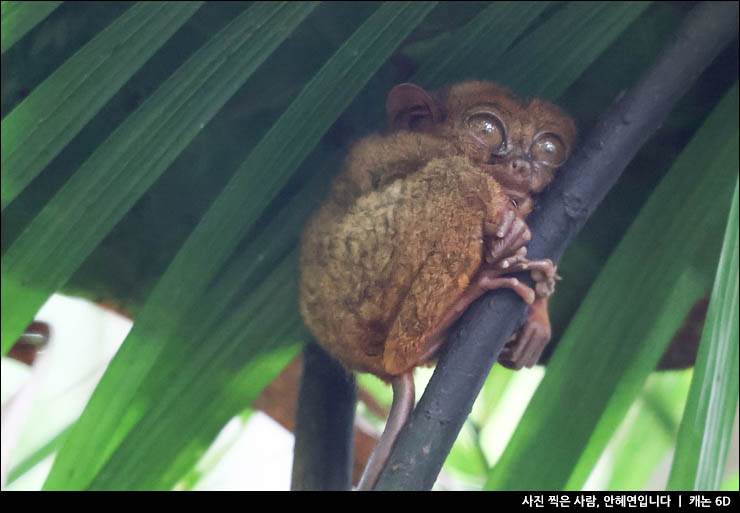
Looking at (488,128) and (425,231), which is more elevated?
(488,128)

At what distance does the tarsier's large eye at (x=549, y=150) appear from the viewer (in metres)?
1.76

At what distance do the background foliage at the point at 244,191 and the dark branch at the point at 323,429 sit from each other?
26cm

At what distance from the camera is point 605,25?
1963mm

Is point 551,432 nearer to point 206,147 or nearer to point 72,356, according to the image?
point 206,147

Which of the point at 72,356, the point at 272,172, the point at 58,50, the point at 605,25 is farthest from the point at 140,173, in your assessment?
the point at 72,356

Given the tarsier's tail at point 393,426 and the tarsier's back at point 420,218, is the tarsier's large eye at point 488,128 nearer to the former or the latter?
the tarsier's back at point 420,218

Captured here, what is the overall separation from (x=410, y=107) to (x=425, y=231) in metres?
0.43

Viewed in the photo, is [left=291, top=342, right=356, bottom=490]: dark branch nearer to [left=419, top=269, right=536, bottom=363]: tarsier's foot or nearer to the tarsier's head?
[left=419, top=269, right=536, bottom=363]: tarsier's foot

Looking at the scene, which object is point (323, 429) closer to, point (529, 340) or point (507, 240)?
point (529, 340)

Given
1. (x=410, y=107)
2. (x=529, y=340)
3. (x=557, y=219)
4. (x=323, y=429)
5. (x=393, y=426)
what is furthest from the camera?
(x=323, y=429)

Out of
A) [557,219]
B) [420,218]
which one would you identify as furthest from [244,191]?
[557,219]

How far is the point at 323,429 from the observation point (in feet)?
6.75

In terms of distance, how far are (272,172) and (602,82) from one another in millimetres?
1063

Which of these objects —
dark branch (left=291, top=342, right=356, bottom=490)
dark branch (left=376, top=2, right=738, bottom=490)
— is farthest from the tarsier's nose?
dark branch (left=291, top=342, right=356, bottom=490)
